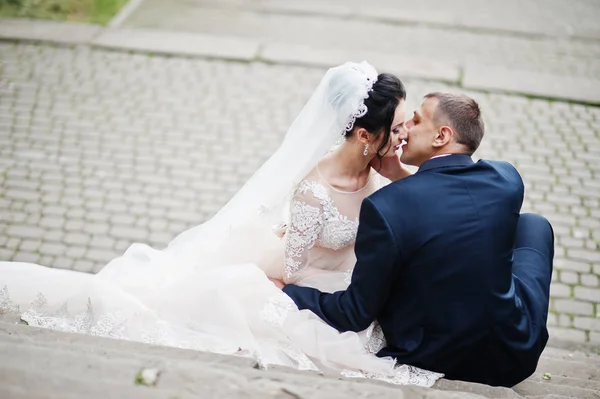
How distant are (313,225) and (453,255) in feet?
3.04

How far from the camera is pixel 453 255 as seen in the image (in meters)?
2.80

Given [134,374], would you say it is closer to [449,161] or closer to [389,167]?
[449,161]

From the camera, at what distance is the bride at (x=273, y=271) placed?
124 inches

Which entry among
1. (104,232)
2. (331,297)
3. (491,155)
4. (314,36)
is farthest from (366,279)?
(314,36)

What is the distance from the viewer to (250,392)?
6.68 feet

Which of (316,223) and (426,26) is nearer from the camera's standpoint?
(316,223)

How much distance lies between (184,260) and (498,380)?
1952 millimetres

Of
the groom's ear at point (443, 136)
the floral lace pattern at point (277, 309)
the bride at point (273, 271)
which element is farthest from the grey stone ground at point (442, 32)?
the floral lace pattern at point (277, 309)

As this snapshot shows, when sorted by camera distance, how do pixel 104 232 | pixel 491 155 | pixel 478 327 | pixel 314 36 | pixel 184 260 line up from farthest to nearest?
pixel 314 36 < pixel 491 155 < pixel 104 232 < pixel 184 260 < pixel 478 327

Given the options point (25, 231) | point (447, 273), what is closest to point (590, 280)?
point (447, 273)

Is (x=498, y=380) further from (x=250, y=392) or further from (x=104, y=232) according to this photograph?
(x=104, y=232)

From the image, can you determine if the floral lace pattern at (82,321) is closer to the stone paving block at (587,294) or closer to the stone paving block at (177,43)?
the stone paving block at (587,294)

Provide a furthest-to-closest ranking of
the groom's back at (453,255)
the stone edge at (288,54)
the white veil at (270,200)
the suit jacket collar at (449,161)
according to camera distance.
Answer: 1. the stone edge at (288,54)
2. the white veil at (270,200)
3. the suit jacket collar at (449,161)
4. the groom's back at (453,255)

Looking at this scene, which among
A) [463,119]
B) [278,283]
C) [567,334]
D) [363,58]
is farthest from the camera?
[363,58]
